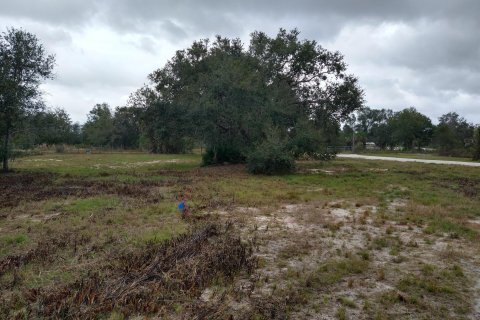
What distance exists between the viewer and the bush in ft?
65.7

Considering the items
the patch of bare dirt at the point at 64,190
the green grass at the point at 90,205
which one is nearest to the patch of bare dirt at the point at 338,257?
the green grass at the point at 90,205

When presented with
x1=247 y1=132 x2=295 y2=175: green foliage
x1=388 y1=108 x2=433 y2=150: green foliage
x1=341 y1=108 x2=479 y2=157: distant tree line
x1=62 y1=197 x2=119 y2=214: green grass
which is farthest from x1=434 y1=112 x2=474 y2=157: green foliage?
x1=62 y1=197 x2=119 y2=214: green grass

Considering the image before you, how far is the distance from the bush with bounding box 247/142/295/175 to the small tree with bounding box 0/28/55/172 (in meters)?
13.1

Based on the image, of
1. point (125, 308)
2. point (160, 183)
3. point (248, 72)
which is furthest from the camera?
point (248, 72)

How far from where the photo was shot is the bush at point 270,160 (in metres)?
20.0

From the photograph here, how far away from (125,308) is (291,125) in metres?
20.4

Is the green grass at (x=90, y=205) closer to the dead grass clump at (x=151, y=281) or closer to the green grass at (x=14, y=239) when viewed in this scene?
the green grass at (x=14, y=239)

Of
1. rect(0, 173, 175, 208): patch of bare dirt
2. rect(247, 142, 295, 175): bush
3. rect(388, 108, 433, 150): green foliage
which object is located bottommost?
rect(0, 173, 175, 208): patch of bare dirt

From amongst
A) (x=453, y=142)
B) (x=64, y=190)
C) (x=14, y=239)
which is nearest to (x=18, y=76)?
(x=64, y=190)

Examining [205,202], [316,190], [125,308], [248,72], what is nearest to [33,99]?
[248,72]

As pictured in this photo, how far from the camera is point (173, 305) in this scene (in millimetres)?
3986

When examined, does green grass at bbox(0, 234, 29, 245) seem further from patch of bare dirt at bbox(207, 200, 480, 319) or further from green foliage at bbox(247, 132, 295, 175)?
green foliage at bbox(247, 132, 295, 175)

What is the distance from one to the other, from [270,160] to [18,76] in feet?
50.7

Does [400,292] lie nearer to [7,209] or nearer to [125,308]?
[125,308]
